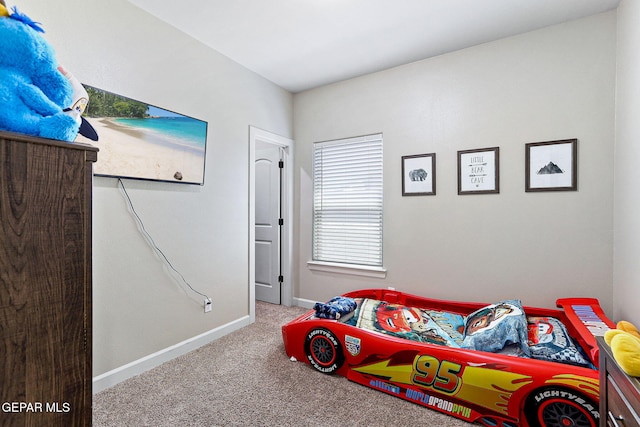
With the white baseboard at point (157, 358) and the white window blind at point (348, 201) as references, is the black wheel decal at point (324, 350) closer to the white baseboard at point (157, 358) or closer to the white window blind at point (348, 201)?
the white baseboard at point (157, 358)

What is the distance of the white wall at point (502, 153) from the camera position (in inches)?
93.7

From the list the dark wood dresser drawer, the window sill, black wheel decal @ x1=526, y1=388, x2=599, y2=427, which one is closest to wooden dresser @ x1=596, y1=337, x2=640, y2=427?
the dark wood dresser drawer

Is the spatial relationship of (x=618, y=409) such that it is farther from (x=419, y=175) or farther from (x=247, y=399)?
(x=419, y=175)

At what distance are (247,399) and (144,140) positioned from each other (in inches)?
79.7

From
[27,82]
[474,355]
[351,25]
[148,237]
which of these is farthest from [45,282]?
[351,25]

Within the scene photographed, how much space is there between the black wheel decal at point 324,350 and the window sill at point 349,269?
1212mm

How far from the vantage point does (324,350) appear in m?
2.33

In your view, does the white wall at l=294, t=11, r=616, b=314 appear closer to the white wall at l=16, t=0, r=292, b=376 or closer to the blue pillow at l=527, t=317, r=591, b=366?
the blue pillow at l=527, t=317, r=591, b=366

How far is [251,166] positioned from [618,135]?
10.4ft

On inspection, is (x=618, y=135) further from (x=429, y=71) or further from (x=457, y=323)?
(x=457, y=323)

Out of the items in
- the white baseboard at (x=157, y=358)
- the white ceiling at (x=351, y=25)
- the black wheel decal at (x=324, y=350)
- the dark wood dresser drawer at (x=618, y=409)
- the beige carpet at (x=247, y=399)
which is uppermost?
the white ceiling at (x=351, y=25)

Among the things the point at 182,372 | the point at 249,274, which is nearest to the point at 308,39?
the point at 249,274

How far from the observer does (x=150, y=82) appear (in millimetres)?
2387

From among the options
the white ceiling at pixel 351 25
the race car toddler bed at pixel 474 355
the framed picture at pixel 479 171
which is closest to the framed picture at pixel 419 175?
the framed picture at pixel 479 171
